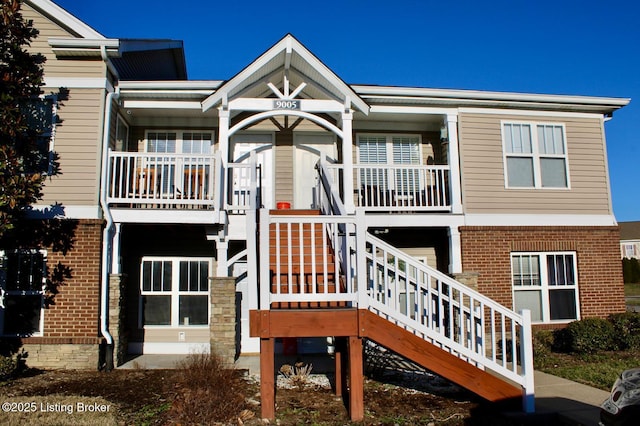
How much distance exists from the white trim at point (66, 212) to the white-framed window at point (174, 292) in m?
2.11

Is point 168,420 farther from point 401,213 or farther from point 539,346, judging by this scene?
point 539,346

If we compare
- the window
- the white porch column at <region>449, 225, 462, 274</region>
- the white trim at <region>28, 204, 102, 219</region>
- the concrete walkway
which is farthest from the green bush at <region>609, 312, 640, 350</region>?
the window

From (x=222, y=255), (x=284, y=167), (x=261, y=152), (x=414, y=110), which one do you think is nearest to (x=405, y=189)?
(x=414, y=110)

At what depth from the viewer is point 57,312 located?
9328 mm

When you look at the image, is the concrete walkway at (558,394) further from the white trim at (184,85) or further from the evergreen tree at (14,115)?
the white trim at (184,85)

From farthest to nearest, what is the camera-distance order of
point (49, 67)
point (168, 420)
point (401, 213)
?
point (401, 213)
point (49, 67)
point (168, 420)

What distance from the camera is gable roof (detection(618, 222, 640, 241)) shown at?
54.9 m

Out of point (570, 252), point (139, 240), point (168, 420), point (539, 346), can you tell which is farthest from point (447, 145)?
point (168, 420)

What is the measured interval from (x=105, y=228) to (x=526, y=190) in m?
9.38

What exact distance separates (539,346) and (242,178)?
298 inches

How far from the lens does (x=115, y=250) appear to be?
992 cm

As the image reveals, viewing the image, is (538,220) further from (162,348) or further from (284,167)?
(162,348)

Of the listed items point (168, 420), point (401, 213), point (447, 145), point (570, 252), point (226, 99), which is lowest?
point (168, 420)

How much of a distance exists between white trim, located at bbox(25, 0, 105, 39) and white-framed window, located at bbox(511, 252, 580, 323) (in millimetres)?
10462
